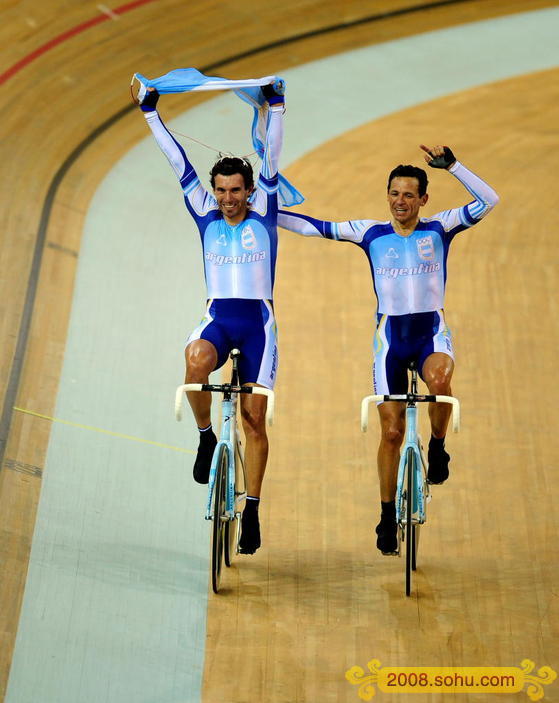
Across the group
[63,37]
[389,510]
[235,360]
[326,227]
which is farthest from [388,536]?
[63,37]

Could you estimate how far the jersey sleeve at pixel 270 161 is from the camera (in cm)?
468

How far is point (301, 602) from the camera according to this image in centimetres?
476

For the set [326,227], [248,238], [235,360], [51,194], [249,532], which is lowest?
[249,532]

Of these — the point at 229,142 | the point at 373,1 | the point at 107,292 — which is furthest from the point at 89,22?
the point at 107,292

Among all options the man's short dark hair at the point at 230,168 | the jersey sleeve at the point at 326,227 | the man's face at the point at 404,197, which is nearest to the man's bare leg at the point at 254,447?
the jersey sleeve at the point at 326,227

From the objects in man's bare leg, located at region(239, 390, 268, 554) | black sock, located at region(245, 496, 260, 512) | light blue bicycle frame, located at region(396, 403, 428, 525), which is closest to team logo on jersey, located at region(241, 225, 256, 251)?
man's bare leg, located at region(239, 390, 268, 554)

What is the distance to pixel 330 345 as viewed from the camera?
659 centimetres

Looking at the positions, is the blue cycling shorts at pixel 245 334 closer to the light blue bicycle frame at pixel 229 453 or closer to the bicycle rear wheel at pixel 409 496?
the light blue bicycle frame at pixel 229 453

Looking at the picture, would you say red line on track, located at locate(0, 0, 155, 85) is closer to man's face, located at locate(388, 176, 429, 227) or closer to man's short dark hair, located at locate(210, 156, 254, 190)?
man's short dark hair, located at locate(210, 156, 254, 190)

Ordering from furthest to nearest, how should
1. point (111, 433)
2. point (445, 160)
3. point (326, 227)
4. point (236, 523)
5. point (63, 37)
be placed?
1. point (63, 37)
2. point (111, 433)
3. point (326, 227)
4. point (236, 523)
5. point (445, 160)

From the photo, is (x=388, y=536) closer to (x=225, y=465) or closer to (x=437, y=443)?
(x=437, y=443)

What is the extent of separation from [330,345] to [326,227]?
1.72 m

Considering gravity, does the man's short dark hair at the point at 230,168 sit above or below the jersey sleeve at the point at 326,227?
above

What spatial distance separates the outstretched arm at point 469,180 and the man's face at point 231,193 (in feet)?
2.75
